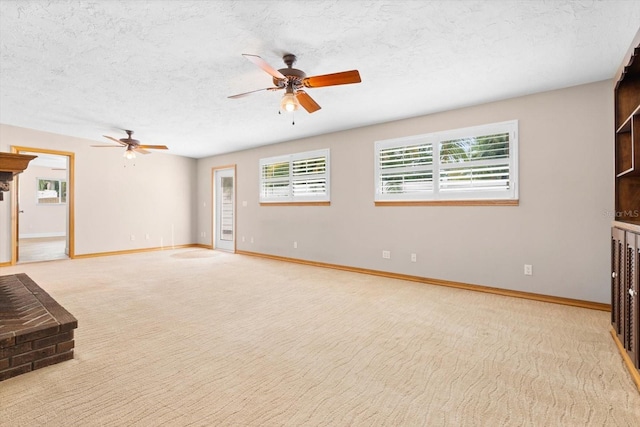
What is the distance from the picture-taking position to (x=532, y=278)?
382cm

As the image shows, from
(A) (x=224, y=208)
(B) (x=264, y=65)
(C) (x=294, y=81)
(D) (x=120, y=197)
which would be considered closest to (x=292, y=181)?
(A) (x=224, y=208)

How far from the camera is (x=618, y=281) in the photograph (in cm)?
244

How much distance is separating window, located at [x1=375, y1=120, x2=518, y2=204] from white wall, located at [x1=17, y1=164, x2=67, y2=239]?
33.4ft

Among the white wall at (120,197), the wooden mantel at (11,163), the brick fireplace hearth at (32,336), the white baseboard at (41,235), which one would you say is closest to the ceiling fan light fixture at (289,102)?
the wooden mantel at (11,163)

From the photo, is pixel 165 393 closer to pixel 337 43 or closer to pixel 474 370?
pixel 474 370

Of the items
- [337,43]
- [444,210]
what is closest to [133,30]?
[337,43]

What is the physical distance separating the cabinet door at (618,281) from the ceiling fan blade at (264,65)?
3.02 m

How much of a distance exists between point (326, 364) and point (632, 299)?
2.12 meters

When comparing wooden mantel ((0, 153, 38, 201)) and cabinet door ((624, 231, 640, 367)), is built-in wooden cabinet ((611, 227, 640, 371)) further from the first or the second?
wooden mantel ((0, 153, 38, 201))

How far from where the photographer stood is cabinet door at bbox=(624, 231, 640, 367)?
6.31 feet

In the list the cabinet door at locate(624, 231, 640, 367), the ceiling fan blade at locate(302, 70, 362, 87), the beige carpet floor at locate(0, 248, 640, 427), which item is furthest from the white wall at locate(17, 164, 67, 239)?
the cabinet door at locate(624, 231, 640, 367)

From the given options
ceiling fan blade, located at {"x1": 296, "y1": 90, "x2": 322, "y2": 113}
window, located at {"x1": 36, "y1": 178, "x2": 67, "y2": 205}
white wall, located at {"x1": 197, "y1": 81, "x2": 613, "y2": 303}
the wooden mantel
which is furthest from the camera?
window, located at {"x1": 36, "y1": 178, "x2": 67, "y2": 205}

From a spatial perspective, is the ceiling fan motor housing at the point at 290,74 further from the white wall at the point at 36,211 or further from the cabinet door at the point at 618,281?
the white wall at the point at 36,211

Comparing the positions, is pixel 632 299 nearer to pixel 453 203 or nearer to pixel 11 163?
pixel 453 203
